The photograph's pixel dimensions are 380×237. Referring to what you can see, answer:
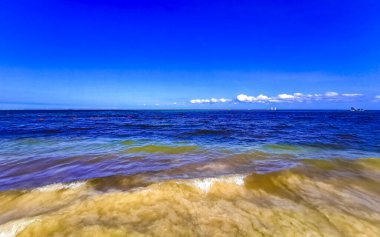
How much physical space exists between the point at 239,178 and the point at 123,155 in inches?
231

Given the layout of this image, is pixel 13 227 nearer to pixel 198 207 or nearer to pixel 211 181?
pixel 198 207

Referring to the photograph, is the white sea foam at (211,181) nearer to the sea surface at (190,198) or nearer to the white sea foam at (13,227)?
the sea surface at (190,198)

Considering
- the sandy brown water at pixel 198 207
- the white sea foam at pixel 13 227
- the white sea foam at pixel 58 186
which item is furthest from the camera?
the white sea foam at pixel 58 186

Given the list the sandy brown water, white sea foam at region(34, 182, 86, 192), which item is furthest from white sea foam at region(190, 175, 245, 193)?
white sea foam at region(34, 182, 86, 192)

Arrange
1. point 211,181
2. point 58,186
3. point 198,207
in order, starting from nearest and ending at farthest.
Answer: point 198,207, point 58,186, point 211,181

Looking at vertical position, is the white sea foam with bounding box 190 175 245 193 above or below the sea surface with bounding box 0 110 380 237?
above

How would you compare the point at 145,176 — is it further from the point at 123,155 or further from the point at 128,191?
the point at 123,155

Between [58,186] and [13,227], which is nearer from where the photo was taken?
[13,227]

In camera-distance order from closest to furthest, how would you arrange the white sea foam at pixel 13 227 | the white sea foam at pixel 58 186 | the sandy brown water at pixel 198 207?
the white sea foam at pixel 13 227
the sandy brown water at pixel 198 207
the white sea foam at pixel 58 186

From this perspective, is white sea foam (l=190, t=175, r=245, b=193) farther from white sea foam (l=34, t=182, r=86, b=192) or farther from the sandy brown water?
white sea foam (l=34, t=182, r=86, b=192)

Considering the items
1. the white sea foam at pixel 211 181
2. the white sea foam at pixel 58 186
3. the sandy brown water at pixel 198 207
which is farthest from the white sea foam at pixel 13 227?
the white sea foam at pixel 211 181

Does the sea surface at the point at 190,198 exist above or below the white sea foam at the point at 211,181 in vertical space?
below

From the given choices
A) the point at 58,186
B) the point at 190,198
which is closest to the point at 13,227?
the point at 58,186

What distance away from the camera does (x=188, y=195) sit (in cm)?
489
